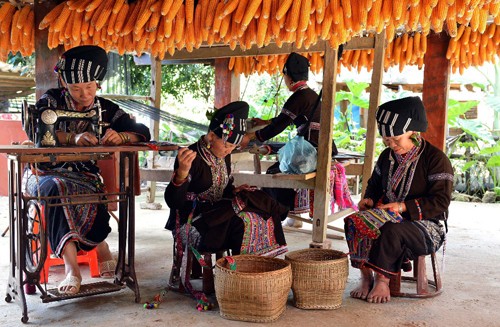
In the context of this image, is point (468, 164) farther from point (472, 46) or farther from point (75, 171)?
point (75, 171)

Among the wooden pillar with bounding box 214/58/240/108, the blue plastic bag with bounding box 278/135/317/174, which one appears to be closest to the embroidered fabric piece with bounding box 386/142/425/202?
the blue plastic bag with bounding box 278/135/317/174

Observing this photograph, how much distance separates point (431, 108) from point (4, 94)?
8.17 m

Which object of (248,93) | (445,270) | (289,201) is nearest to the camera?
(445,270)

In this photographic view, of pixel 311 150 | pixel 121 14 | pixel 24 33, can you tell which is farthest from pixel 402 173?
pixel 24 33

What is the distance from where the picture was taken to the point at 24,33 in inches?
185

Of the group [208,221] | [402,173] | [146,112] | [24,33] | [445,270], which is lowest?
[445,270]

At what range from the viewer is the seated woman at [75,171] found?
148 inches

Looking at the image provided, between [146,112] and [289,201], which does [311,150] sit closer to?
[289,201]

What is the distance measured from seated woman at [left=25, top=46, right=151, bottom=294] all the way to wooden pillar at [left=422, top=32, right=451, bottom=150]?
349cm

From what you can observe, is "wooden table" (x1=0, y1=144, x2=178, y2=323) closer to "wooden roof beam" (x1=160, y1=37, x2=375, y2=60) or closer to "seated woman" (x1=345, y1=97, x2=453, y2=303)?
"seated woman" (x1=345, y1=97, x2=453, y2=303)

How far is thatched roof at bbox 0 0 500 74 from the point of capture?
402 centimetres

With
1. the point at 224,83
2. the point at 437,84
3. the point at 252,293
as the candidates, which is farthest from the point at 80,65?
the point at 437,84

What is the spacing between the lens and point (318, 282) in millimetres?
3697

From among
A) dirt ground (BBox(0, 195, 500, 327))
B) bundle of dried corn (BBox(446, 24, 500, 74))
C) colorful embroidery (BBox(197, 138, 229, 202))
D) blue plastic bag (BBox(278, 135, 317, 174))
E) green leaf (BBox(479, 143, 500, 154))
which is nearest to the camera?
dirt ground (BBox(0, 195, 500, 327))
